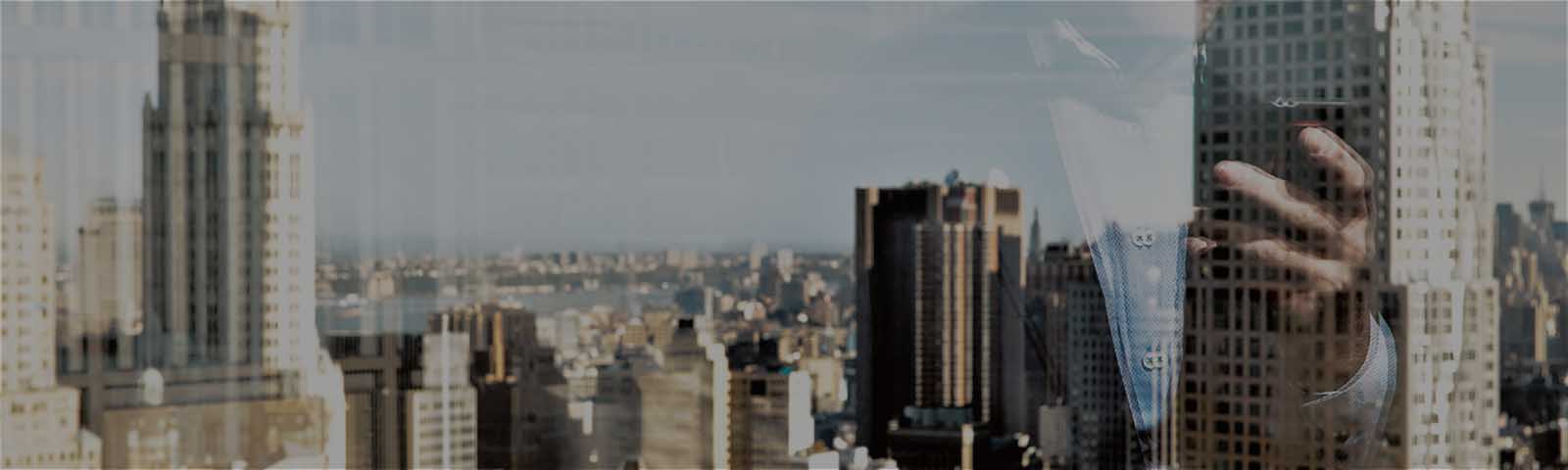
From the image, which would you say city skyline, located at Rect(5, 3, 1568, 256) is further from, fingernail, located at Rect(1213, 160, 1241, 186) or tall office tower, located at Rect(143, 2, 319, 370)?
fingernail, located at Rect(1213, 160, 1241, 186)

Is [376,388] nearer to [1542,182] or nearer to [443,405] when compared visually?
[443,405]

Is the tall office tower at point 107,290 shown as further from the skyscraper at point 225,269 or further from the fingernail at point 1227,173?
the fingernail at point 1227,173

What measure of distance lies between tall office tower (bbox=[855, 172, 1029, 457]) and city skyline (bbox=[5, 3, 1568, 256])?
730 mm

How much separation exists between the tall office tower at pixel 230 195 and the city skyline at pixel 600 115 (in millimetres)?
93

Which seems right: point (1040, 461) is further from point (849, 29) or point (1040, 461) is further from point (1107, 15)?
point (1107, 15)

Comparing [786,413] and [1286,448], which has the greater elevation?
[1286,448]

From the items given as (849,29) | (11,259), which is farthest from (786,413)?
(11,259)

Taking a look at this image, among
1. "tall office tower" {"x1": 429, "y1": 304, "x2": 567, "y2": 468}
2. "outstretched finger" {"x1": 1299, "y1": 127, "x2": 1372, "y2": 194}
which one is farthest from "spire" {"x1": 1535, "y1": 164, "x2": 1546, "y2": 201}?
"tall office tower" {"x1": 429, "y1": 304, "x2": 567, "y2": 468}

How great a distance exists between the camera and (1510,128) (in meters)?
2.11

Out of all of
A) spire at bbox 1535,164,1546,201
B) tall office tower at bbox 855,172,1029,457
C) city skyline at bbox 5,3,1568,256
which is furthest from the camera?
tall office tower at bbox 855,172,1029,457

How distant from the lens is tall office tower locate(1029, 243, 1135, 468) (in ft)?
9.75

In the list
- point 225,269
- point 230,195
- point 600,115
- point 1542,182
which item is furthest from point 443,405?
point 1542,182

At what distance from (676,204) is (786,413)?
2.44 feet

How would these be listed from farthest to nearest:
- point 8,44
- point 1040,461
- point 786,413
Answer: point 1040,461 → point 786,413 → point 8,44
